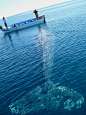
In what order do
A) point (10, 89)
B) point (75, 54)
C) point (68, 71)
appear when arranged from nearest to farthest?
point (10, 89) → point (68, 71) → point (75, 54)

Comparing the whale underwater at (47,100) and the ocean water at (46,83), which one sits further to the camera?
the ocean water at (46,83)

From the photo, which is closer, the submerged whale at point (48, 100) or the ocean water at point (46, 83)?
the submerged whale at point (48, 100)

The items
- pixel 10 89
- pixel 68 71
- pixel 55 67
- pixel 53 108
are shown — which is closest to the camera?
pixel 53 108

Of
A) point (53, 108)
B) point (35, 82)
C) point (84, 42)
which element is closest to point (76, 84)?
point (53, 108)

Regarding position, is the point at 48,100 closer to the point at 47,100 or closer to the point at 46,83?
the point at 47,100

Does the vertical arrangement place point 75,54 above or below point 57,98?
above

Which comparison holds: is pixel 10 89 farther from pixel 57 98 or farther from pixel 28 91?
pixel 57 98

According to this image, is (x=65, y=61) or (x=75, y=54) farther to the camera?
Result: (x=75, y=54)

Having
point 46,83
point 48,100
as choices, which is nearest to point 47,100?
point 48,100
